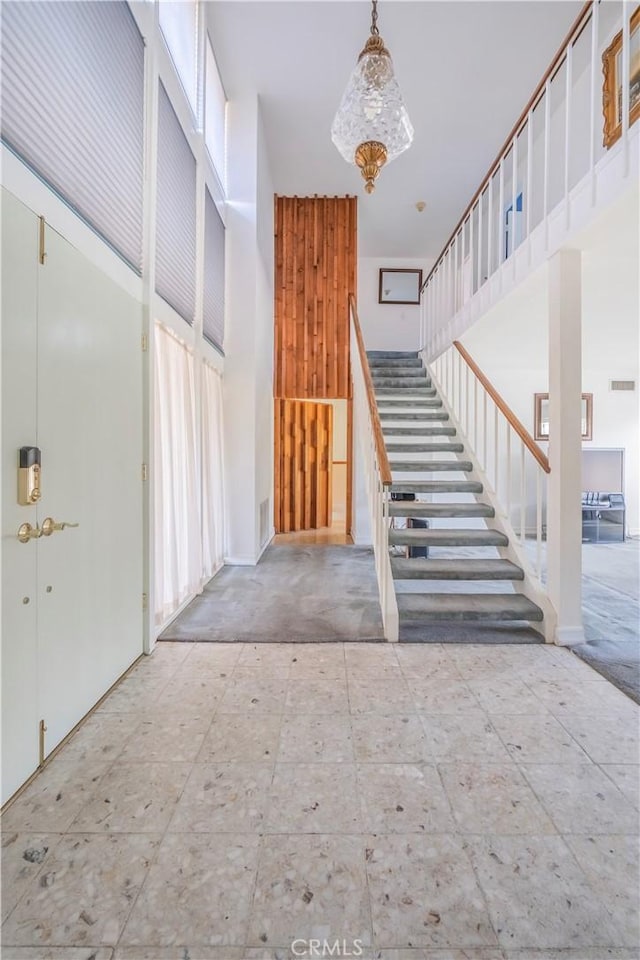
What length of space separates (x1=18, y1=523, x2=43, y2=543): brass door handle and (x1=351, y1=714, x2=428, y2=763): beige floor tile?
152 cm

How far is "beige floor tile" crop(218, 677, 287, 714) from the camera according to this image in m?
2.00

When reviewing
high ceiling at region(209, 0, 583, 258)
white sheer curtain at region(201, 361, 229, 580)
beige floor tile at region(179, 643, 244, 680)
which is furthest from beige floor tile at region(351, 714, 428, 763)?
high ceiling at region(209, 0, 583, 258)

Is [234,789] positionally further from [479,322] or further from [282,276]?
[282,276]

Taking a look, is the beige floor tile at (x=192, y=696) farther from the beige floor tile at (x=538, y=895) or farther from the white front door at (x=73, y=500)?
the beige floor tile at (x=538, y=895)

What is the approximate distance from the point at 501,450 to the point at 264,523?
3733 mm

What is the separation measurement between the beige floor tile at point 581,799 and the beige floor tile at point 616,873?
0.04 metres

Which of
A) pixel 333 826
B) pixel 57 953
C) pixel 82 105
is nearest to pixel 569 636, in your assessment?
pixel 333 826

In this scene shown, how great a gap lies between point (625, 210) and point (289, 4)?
352cm

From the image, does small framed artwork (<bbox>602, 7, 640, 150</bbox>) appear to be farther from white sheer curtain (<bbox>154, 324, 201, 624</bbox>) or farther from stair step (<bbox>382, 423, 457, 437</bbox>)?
white sheer curtain (<bbox>154, 324, 201, 624</bbox>)

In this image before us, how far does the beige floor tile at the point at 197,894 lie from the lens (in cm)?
106

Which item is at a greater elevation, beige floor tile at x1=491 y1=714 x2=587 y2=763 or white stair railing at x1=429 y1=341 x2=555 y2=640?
white stair railing at x1=429 y1=341 x2=555 y2=640

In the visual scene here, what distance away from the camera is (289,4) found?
3584 mm

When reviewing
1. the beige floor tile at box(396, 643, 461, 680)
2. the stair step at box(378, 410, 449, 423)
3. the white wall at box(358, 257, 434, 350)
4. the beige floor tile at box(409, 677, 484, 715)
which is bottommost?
the beige floor tile at box(409, 677, 484, 715)

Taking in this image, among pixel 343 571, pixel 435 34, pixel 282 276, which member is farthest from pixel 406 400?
pixel 435 34
